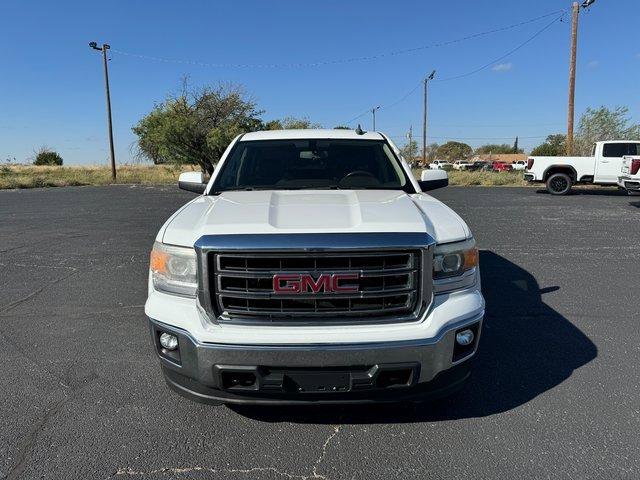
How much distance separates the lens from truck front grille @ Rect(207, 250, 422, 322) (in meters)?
2.41

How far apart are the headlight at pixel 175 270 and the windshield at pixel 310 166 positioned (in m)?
1.29

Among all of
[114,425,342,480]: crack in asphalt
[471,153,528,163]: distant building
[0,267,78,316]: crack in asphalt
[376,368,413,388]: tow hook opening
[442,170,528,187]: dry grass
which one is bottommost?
[114,425,342,480]: crack in asphalt

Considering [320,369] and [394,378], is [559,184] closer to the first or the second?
[394,378]

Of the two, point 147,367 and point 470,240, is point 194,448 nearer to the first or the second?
point 147,367

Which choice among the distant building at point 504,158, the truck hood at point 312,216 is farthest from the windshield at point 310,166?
the distant building at point 504,158

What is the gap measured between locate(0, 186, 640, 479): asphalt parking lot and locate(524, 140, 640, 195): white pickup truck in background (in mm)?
12524

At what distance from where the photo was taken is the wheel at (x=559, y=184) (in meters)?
17.0

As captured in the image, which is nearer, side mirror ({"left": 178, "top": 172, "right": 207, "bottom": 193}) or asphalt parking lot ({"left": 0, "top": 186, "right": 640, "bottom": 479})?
asphalt parking lot ({"left": 0, "top": 186, "right": 640, "bottom": 479})

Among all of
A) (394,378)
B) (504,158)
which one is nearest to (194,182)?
(394,378)

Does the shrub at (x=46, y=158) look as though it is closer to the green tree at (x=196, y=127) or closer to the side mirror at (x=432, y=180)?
the green tree at (x=196, y=127)

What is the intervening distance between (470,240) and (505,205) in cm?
1208

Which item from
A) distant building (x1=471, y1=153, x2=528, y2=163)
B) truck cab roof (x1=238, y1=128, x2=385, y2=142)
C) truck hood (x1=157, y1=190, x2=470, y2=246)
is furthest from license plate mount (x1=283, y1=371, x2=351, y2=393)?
distant building (x1=471, y1=153, x2=528, y2=163)

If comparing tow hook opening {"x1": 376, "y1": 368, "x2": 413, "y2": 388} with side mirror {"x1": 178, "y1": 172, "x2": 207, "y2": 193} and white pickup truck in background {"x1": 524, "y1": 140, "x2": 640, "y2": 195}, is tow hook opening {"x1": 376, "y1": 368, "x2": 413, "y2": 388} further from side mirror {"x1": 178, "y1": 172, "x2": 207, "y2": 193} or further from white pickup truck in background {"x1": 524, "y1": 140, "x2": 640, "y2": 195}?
white pickup truck in background {"x1": 524, "y1": 140, "x2": 640, "y2": 195}

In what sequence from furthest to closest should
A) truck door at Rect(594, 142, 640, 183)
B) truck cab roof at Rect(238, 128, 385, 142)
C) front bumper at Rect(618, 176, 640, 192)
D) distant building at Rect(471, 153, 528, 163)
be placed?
distant building at Rect(471, 153, 528, 163)
truck door at Rect(594, 142, 640, 183)
front bumper at Rect(618, 176, 640, 192)
truck cab roof at Rect(238, 128, 385, 142)
